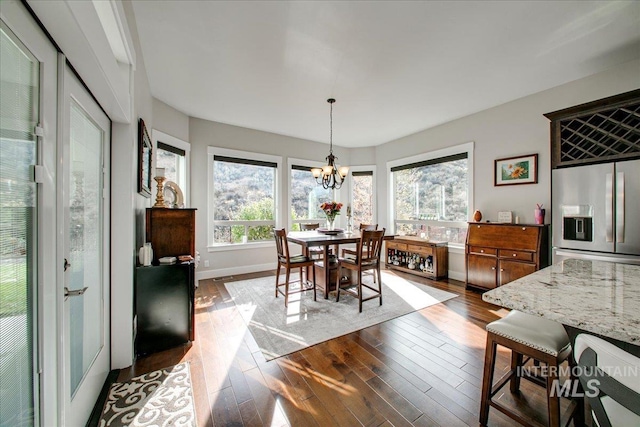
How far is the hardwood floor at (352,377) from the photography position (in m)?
1.55

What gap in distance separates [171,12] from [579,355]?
10.8 feet

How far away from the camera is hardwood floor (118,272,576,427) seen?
1.55 metres

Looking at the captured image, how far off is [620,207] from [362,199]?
4295 mm

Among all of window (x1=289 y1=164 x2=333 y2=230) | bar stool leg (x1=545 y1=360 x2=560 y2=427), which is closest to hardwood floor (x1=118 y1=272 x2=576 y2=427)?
bar stool leg (x1=545 y1=360 x2=560 y2=427)

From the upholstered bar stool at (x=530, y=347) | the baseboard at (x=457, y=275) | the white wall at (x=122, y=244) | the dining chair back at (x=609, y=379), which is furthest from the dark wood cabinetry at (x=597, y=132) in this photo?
the white wall at (x=122, y=244)

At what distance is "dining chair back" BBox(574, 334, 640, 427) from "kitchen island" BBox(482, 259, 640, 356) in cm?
9

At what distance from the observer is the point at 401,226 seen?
A: 222 inches

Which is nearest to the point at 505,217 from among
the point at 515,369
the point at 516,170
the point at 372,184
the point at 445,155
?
the point at 516,170

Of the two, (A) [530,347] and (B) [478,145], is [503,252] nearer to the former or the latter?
(B) [478,145]

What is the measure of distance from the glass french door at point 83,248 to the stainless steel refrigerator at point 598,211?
418 cm

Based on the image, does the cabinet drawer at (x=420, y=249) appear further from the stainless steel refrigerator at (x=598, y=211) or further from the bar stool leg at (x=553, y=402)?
the bar stool leg at (x=553, y=402)

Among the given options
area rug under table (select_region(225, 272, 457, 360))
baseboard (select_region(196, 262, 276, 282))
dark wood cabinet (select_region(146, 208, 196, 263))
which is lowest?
area rug under table (select_region(225, 272, 457, 360))

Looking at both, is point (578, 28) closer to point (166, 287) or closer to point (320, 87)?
point (320, 87)

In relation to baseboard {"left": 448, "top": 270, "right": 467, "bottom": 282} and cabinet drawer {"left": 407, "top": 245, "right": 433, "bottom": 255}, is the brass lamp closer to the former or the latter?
cabinet drawer {"left": 407, "top": 245, "right": 433, "bottom": 255}
